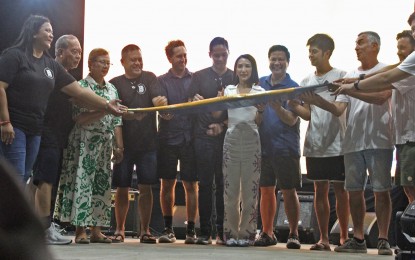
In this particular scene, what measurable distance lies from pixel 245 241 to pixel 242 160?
50 centimetres

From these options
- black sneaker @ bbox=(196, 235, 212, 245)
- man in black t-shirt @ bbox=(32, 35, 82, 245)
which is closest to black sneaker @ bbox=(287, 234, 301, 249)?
black sneaker @ bbox=(196, 235, 212, 245)

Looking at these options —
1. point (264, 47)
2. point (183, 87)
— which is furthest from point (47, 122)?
point (264, 47)

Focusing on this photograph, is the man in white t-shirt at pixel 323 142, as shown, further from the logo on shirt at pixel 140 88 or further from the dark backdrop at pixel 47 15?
the dark backdrop at pixel 47 15

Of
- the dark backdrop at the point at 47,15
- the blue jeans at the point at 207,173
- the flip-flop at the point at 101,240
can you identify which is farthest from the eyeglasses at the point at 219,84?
the flip-flop at the point at 101,240

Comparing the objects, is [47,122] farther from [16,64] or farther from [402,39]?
[402,39]

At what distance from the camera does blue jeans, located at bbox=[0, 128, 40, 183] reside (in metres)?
3.20

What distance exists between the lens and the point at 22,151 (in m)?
3.22

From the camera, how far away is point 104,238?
164 inches

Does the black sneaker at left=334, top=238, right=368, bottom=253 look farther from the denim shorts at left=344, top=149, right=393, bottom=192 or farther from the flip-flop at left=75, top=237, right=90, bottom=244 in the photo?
the flip-flop at left=75, top=237, right=90, bottom=244

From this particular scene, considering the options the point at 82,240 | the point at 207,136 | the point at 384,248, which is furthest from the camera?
the point at 207,136

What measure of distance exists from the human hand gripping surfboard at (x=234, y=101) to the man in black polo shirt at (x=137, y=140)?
0.16 m

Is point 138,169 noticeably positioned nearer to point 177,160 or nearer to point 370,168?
point 177,160

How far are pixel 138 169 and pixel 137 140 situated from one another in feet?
0.62

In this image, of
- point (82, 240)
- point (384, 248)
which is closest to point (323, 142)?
point (384, 248)
